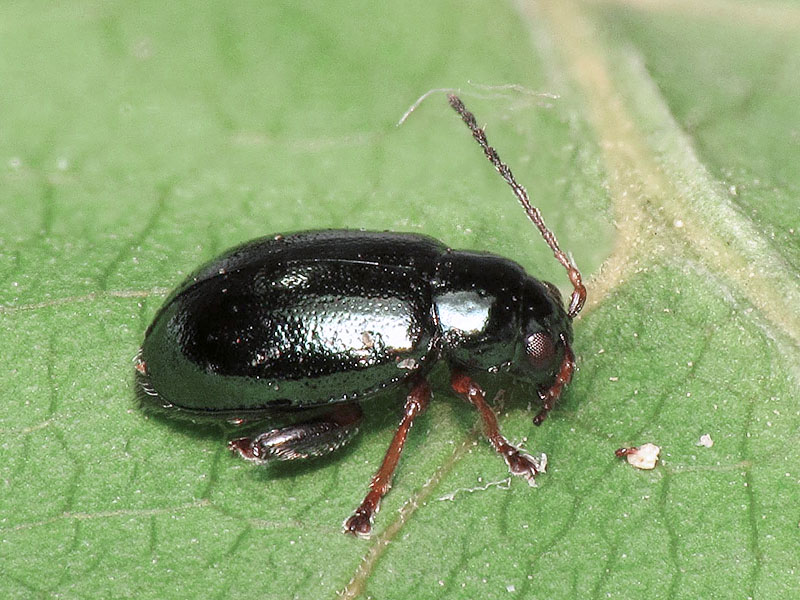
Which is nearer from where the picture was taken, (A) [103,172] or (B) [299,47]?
(A) [103,172]

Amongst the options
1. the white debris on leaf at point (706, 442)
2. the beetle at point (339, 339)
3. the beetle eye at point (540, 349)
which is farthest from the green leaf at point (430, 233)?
the beetle eye at point (540, 349)

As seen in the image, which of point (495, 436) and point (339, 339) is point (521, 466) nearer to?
point (495, 436)

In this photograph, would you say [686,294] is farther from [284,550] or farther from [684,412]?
[284,550]

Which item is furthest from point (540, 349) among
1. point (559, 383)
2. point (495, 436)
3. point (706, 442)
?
point (706, 442)

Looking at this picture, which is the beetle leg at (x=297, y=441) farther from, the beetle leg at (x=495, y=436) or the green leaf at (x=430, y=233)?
the beetle leg at (x=495, y=436)

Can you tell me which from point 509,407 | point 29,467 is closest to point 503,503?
point 509,407

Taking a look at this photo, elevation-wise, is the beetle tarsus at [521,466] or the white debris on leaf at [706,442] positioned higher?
the white debris on leaf at [706,442]
